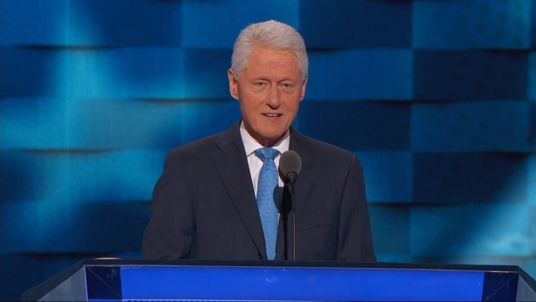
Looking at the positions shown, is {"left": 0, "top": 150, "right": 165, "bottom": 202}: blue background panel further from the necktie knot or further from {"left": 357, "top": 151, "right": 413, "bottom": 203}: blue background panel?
the necktie knot

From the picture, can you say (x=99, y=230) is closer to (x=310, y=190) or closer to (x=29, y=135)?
(x=29, y=135)

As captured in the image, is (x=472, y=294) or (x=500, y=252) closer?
(x=472, y=294)

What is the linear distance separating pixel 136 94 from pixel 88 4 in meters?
0.32

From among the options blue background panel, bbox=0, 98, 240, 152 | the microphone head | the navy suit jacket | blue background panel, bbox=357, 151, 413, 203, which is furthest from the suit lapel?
blue background panel, bbox=357, 151, 413, 203

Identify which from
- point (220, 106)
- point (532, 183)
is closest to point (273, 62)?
point (220, 106)

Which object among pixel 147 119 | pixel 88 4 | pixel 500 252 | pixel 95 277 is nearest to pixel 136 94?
pixel 147 119

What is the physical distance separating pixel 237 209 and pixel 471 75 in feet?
4.99

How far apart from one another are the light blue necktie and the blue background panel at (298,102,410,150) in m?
1.17

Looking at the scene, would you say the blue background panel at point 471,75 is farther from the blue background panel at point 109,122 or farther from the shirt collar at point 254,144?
the shirt collar at point 254,144

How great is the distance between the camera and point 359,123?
321 cm

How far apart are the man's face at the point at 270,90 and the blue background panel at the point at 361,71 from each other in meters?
1.18

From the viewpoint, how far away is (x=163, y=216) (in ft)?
6.27

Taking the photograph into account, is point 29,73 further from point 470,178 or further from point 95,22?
point 470,178

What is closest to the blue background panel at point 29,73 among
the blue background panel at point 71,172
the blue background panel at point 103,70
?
the blue background panel at point 103,70
